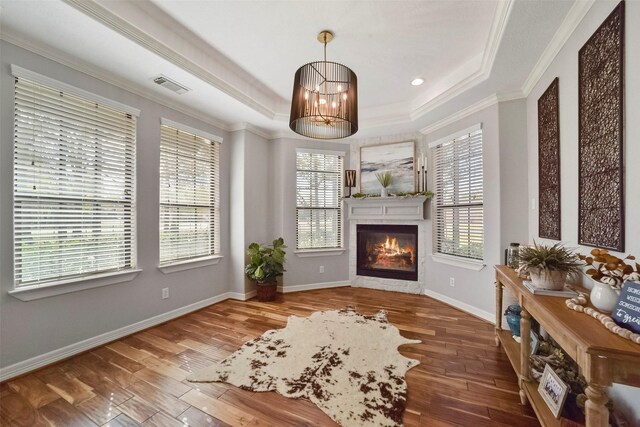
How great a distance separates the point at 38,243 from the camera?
2.18 metres

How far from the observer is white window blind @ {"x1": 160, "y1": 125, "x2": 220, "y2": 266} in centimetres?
322

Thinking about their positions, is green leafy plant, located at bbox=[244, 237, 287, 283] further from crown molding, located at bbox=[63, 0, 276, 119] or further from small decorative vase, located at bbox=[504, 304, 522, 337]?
small decorative vase, located at bbox=[504, 304, 522, 337]

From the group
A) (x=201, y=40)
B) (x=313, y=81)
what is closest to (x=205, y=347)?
(x=313, y=81)

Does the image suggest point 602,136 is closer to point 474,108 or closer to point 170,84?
point 474,108

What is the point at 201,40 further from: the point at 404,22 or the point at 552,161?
the point at 552,161

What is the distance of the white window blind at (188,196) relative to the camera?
127 inches

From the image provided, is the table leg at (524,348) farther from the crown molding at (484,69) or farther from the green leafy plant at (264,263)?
the green leafy plant at (264,263)

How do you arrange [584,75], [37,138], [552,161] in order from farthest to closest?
[552,161] → [37,138] → [584,75]

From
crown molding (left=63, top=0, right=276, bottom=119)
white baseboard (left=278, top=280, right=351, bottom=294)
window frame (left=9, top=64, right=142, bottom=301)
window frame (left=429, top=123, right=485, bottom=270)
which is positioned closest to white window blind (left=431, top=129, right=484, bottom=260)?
window frame (left=429, top=123, right=485, bottom=270)

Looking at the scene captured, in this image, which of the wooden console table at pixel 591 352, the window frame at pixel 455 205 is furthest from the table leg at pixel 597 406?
the window frame at pixel 455 205

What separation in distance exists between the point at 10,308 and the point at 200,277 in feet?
5.81

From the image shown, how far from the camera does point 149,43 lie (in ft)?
7.23

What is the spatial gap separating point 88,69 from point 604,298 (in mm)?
4056

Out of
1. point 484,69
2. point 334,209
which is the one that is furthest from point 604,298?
point 334,209
